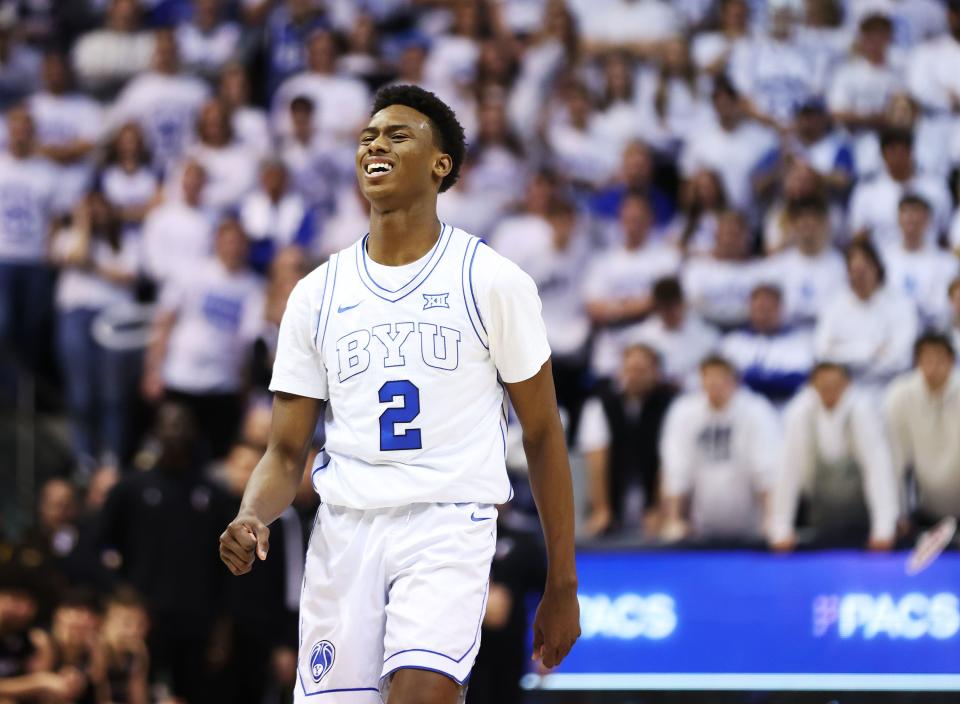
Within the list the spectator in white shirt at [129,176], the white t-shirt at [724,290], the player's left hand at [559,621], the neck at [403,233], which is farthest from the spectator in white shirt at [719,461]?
the neck at [403,233]

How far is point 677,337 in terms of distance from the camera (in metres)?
9.95

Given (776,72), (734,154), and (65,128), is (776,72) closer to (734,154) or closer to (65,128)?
(734,154)

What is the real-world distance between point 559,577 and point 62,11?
414 inches

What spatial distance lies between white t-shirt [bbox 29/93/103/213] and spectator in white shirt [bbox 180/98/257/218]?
2.88ft

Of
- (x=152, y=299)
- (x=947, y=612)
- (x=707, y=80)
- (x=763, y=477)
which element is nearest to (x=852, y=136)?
(x=707, y=80)

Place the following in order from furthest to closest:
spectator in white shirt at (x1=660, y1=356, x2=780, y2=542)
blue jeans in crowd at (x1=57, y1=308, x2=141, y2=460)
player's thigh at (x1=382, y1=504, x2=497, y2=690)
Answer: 1. blue jeans in crowd at (x1=57, y1=308, x2=141, y2=460)
2. spectator in white shirt at (x1=660, y1=356, x2=780, y2=542)
3. player's thigh at (x1=382, y1=504, x2=497, y2=690)

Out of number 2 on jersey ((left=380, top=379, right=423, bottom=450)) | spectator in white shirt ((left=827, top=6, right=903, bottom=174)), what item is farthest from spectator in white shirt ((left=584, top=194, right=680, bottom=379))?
number 2 on jersey ((left=380, top=379, right=423, bottom=450))

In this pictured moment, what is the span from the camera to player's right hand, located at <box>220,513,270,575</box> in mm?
4012

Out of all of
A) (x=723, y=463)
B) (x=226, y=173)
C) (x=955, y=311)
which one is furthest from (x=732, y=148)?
(x=226, y=173)

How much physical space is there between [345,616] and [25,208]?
7.91 metres

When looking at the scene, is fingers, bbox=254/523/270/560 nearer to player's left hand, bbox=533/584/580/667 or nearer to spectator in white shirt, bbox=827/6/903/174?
player's left hand, bbox=533/584/580/667

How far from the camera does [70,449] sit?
11.0 metres

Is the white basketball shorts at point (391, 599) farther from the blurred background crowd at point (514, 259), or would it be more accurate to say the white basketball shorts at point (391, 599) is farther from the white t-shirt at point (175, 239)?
the white t-shirt at point (175, 239)

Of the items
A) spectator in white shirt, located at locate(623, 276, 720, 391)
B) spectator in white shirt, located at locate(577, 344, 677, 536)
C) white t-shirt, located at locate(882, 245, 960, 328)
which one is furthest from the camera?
spectator in white shirt, located at locate(623, 276, 720, 391)
